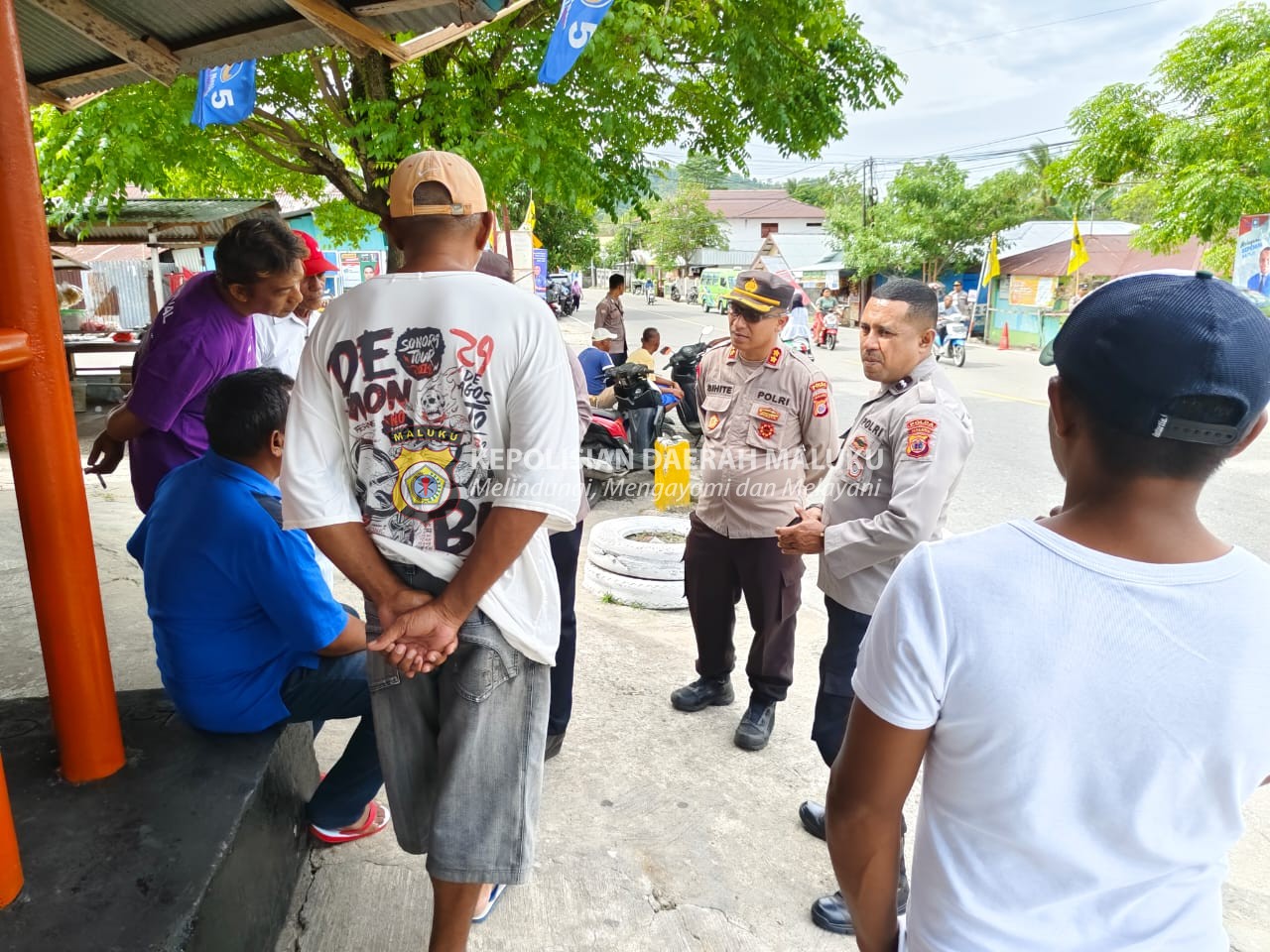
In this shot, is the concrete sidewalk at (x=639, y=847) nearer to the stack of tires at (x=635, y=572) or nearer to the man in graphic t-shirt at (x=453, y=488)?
the man in graphic t-shirt at (x=453, y=488)

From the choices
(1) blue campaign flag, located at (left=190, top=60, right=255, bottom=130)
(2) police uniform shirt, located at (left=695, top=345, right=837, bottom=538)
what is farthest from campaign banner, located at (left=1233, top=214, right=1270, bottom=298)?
(1) blue campaign flag, located at (left=190, top=60, right=255, bottom=130)

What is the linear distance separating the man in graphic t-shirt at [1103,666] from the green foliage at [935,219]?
31.1m

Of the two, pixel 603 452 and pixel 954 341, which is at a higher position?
pixel 954 341

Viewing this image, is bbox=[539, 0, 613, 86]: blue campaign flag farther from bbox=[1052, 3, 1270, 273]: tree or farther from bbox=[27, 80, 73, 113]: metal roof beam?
bbox=[1052, 3, 1270, 273]: tree

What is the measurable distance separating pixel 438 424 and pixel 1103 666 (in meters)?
1.26

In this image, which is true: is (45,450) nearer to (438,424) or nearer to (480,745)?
(438,424)

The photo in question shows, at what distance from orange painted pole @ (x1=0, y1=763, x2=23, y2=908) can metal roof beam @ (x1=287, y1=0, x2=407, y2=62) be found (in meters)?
2.33

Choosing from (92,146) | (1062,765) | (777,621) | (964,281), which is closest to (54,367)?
(1062,765)

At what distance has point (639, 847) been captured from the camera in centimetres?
256

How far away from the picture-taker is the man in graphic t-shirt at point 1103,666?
35.7 inches

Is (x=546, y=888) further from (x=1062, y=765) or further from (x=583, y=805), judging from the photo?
(x=1062, y=765)

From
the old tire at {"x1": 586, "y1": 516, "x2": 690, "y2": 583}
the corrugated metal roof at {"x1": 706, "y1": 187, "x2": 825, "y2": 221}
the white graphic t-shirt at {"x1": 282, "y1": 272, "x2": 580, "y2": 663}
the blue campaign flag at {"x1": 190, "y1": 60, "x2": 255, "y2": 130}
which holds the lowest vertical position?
the old tire at {"x1": 586, "y1": 516, "x2": 690, "y2": 583}

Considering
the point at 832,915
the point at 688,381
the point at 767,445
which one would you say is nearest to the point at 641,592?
the point at 767,445

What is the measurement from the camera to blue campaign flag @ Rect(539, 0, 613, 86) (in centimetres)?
445
